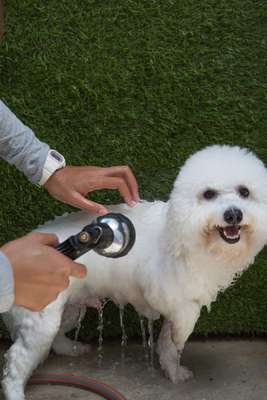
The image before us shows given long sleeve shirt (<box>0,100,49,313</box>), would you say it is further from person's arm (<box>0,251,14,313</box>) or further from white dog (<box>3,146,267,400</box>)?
person's arm (<box>0,251,14,313</box>)

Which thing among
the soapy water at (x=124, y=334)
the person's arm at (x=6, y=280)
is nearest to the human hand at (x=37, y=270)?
the person's arm at (x=6, y=280)

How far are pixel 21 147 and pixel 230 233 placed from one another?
63cm

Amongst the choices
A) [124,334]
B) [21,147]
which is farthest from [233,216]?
[124,334]

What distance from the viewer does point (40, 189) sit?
2445mm

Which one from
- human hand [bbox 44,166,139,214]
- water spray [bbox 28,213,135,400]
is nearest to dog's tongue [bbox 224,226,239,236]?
human hand [bbox 44,166,139,214]

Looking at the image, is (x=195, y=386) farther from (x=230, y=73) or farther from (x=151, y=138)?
(x=230, y=73)

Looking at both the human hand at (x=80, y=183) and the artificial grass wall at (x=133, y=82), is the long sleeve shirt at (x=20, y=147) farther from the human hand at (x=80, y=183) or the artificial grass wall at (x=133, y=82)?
the artificial grass wall at (x=133, y=82)

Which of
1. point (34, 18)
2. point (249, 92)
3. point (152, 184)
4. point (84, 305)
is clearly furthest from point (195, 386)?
point (34, 18)

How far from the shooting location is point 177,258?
6.50ft

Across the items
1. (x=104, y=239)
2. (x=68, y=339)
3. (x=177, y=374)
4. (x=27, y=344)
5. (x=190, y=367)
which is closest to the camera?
(x=104, y=239)

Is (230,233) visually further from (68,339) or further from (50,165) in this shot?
(68,339)

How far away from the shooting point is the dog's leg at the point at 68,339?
7.86 feet

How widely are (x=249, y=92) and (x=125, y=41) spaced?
1.57 ft

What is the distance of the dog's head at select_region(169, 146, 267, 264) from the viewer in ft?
5.80
